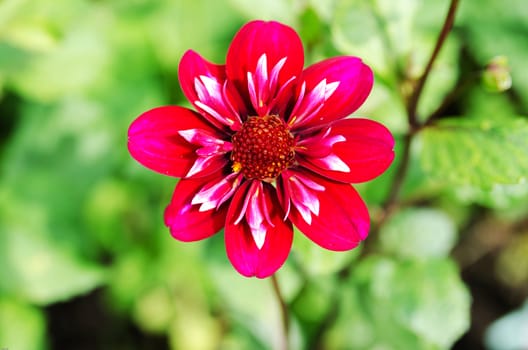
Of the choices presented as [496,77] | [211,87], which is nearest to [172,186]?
[211,87]

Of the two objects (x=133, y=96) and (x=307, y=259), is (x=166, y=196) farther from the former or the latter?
(x=307, y=259)

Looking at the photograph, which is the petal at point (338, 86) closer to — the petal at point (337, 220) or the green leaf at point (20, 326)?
the petal at point (337, 220)

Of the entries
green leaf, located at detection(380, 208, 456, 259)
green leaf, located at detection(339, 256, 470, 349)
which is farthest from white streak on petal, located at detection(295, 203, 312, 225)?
green leaf, located at detection(380, 208, 456, 259)

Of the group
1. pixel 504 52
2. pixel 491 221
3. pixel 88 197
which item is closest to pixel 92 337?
pixel 88 197

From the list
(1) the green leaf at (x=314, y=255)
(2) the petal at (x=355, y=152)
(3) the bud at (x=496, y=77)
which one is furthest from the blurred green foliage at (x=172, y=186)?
(2) the petal at (x=355, y=152)

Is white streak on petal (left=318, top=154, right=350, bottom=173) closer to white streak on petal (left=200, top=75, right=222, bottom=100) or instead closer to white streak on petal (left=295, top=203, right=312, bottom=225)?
white streak on petal (left=295, top=203, right=312, bottom=225)

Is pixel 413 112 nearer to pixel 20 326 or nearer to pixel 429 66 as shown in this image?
pixel 429 66
